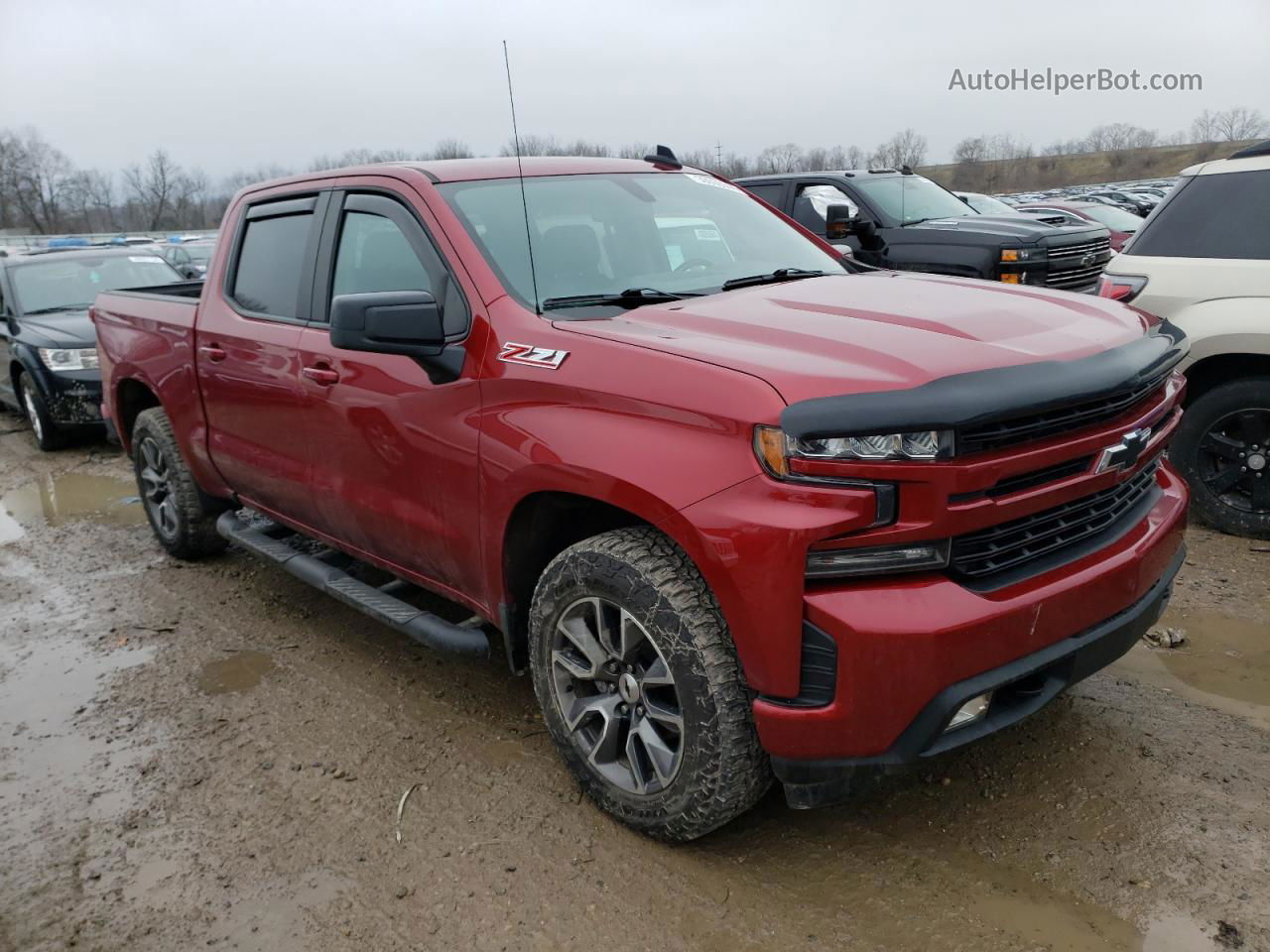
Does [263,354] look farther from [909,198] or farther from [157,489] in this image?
[909,198]

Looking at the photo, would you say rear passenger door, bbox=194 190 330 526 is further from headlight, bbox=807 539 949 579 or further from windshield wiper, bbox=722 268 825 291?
headlight, bbox=807 539 949 579

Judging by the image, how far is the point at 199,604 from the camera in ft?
16.5

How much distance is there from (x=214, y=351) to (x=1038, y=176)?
8489 cm

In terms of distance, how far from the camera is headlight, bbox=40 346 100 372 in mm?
8477

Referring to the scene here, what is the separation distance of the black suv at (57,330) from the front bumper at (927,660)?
771cm

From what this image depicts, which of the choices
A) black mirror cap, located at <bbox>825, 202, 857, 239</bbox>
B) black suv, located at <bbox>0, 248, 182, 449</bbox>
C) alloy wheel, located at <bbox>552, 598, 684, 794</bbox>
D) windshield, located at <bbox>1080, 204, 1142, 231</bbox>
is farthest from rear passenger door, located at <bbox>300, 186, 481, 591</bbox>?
windshield, located at <bbox>1080, 204, 1142, 231</bbox>

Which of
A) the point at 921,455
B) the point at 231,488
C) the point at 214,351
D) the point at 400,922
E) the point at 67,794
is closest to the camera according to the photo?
the point at 921,455

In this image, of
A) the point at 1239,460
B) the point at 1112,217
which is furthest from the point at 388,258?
the point at 1112,217

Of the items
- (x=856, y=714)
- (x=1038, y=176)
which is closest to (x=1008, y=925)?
(x=856, y=714)

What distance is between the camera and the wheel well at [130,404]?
5.64 metres

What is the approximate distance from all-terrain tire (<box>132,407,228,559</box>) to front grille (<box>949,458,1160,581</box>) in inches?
165

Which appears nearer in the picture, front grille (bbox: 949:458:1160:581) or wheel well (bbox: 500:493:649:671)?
front grille (bbox: 949:458:1160:581)

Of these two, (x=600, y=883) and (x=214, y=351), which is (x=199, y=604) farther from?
(x=600, y=883)

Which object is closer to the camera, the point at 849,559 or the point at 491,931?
the point at 849,559
